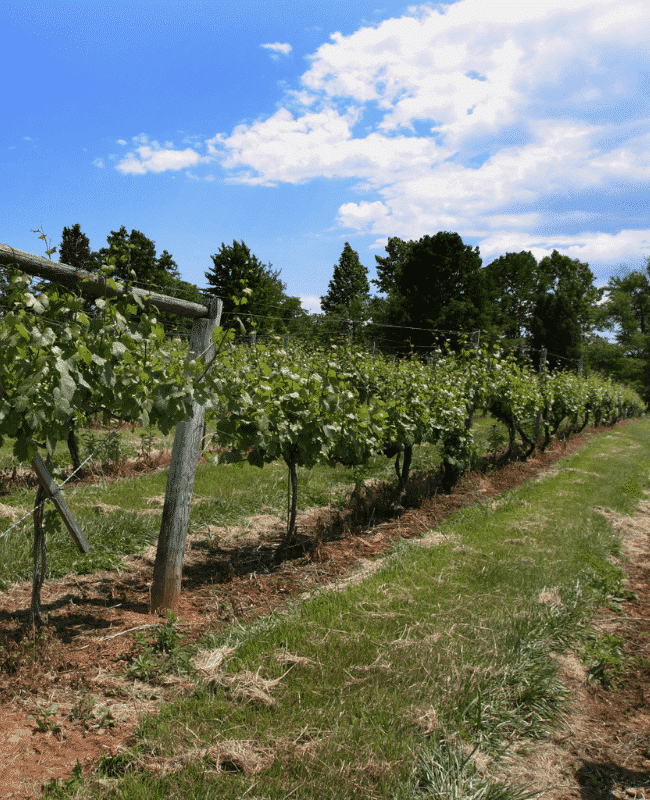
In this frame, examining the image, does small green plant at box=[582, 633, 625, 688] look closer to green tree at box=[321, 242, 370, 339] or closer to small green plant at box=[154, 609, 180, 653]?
small green plant at box=[154, 609, 180, 653]

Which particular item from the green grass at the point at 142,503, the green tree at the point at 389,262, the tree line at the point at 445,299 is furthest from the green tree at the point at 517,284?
the green grass at the point at 142,503

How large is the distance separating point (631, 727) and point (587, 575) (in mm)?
2017

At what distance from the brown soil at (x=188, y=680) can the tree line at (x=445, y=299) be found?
1253cm

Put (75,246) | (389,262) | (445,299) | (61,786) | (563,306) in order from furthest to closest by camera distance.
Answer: (389,262)
(563,306)
(445,299)
(75,246)
(61,786)

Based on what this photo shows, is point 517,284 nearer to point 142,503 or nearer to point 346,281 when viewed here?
point 346,281

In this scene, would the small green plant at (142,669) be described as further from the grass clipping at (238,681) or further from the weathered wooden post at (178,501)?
the weathered wooden post at (178,501)

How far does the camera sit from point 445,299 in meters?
30.9

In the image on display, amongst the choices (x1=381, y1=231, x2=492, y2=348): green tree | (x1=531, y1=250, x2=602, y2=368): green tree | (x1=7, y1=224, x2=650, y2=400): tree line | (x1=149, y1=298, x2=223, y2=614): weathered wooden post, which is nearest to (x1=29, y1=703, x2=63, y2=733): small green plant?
(x1=149, y1=298, x2=223, y2=614): weathered wooden post

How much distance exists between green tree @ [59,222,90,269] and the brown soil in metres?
22.6

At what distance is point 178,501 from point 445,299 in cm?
2875

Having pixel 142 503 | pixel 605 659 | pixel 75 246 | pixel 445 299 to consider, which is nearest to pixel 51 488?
pixel 142 503

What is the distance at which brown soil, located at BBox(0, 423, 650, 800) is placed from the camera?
246cm

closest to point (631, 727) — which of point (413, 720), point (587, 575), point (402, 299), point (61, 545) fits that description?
point (413, 720)

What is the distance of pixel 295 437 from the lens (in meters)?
4.84
